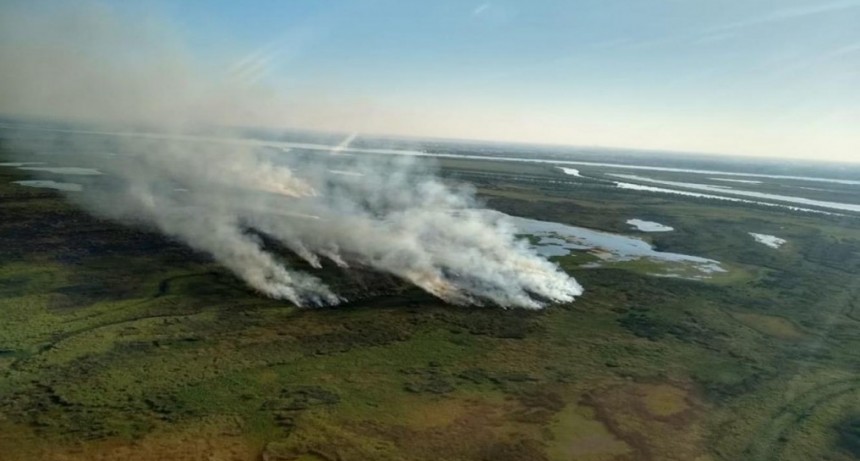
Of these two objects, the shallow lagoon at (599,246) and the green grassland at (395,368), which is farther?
the shallow lagoon at (599,246)

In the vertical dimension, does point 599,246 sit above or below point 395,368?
above

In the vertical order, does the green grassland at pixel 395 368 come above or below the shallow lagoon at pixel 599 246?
below

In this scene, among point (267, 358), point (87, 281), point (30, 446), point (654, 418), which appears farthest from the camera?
point (87, 281)

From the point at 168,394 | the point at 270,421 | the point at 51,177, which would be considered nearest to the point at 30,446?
the point at 168,394

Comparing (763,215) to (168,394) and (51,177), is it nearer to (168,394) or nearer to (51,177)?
(168,394)

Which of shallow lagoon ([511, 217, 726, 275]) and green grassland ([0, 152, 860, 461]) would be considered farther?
shallow lagoon ([511, 217, 726, 275])

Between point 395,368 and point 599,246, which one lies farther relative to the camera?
point 599,246

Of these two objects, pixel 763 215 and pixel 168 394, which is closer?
pixel 168 394

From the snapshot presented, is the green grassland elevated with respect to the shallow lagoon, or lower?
lower
